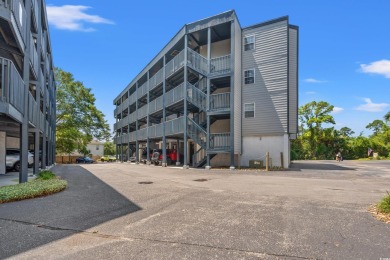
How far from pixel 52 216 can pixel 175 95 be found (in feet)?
59.4

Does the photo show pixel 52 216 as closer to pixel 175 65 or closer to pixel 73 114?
pixel 175 65

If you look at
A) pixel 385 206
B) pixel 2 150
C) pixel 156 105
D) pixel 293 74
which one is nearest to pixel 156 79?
pixel 156 105

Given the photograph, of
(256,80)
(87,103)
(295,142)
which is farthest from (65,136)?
(295,142)

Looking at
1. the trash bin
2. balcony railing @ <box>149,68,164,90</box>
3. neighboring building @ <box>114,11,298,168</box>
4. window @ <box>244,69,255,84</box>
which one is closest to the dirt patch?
neighboring building @ <box>114,11,298,168</box>

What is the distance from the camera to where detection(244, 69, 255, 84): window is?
22.2 metres

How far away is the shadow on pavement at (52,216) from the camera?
4.73m

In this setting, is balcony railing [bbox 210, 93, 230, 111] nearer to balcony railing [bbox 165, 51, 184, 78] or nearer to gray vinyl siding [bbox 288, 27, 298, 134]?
balcony railing [bbox 165, 51, 184, 78]

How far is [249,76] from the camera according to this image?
2239cm

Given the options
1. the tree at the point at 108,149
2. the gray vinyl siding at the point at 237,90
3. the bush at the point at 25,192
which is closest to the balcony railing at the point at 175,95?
the gray vinyl siding at the point at 237,90

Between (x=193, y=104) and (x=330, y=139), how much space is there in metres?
30.0

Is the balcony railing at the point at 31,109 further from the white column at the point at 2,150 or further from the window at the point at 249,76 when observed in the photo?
the window at the point at 249,76

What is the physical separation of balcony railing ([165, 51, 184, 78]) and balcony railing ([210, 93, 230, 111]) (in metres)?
4.01

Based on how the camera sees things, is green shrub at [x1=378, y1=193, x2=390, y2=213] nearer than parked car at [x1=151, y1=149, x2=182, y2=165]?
Yes

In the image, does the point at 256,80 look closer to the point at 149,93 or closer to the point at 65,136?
the point at 149,93
